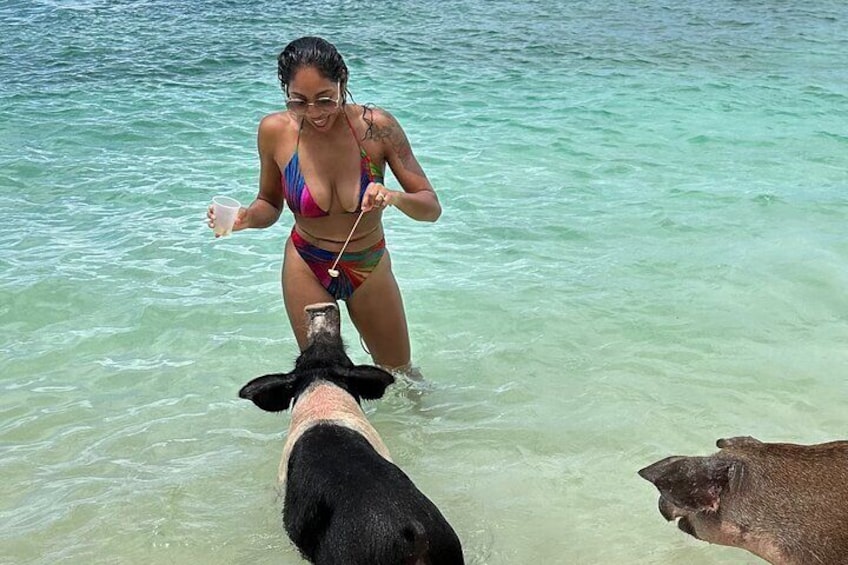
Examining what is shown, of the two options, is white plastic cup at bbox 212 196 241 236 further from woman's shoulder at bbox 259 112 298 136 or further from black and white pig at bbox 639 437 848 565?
black and white pig at bbox 639 437 848 565

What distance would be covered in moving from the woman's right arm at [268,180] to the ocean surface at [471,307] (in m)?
1.40

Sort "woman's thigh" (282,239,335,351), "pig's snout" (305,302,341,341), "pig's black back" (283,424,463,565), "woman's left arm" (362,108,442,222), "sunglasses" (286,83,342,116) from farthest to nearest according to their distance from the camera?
"woman's thigh" (282,239,335,351) < "woman's left arm" (362,108,442,222) < "pig's snout" (305,302,341,341) < "sunglasses" (286,83,342,116) < "pig's black back" (283,424,463,565)

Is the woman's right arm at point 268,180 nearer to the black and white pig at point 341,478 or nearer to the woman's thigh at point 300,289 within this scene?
the woman's thigh at point 300,289

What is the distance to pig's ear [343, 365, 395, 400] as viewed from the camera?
14.0ft

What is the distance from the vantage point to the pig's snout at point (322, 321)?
453 cm

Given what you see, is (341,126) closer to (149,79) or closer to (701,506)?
(701,506)

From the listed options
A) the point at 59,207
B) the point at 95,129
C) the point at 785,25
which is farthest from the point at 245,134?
the point at 785,25

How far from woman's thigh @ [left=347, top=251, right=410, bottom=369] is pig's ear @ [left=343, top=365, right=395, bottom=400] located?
0.83 m

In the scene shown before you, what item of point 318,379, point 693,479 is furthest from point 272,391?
point 693,479

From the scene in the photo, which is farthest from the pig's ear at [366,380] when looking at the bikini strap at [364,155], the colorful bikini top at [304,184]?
the bikini strap at [364,155]

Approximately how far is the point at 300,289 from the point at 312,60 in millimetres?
1310

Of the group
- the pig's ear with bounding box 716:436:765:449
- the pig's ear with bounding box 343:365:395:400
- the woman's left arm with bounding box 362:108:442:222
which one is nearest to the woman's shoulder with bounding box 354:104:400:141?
the woman's left arm with bounding box 362:108:442:222

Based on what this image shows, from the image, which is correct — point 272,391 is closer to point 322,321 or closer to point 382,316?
point 322,321

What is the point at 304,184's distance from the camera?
15.4 ft
